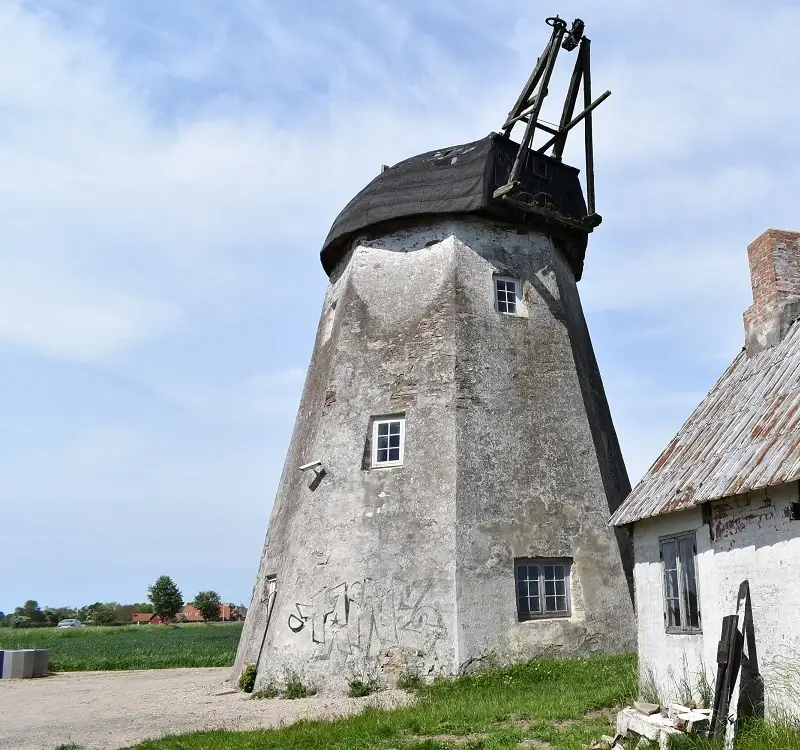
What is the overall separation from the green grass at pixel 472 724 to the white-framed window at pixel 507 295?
6.80 meters

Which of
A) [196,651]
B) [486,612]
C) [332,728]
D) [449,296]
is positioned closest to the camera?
[332,728]

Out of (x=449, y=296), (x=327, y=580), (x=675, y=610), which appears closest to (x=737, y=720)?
(x=675, y=610)

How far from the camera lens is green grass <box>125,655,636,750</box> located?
8.18m

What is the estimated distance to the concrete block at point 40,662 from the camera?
21031 millimetres

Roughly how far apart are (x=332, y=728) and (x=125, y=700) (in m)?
6.77

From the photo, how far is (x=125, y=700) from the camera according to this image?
46.6ft

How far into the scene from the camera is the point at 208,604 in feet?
278

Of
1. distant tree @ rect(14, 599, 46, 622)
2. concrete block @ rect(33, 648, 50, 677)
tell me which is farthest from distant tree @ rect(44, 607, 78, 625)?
concrete block @ rect(33, 648, 50, 677)

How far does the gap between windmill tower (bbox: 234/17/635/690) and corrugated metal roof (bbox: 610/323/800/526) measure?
3.57m

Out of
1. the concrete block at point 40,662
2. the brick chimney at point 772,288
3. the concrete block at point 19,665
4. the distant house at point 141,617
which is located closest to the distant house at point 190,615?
the distant house at point 141,617

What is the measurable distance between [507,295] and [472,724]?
8580 millimetres

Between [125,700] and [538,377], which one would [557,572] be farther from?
[125,700]

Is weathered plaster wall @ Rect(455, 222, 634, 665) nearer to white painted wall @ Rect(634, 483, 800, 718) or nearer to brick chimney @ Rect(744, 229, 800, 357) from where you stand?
white painted wall @ Rect(634, 483, 800, 718)

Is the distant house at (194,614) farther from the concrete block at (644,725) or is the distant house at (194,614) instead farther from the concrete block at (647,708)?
the concrete block at (644,725)
